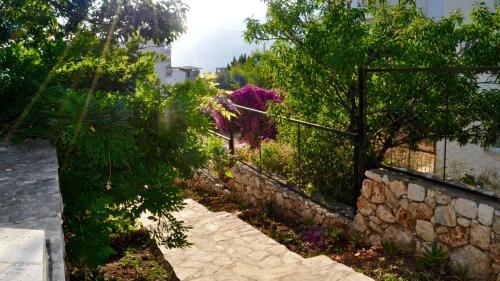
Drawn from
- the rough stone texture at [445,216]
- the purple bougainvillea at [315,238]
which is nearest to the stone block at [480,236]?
the rough stone texture at [445,216]

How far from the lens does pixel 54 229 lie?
73.3 inches

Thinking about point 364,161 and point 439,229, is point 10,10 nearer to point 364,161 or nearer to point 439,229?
point 364,161

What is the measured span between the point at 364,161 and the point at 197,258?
8.40 feet

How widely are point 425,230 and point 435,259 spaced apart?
1.22ft

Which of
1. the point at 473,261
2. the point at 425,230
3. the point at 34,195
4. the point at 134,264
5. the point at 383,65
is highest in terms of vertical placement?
the point at 383,65

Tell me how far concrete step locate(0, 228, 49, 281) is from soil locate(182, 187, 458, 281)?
4.13 meters

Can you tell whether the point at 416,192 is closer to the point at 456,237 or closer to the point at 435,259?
the point at 456,237

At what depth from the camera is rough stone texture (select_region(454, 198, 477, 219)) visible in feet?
15.4

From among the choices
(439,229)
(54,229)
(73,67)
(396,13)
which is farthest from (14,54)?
(396,13)

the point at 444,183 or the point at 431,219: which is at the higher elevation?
the point at 444,183

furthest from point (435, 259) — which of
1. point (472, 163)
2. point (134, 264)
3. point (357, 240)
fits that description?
point (472, 163)

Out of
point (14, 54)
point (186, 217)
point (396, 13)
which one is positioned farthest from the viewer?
point (186, 217)

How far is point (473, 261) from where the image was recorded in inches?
186

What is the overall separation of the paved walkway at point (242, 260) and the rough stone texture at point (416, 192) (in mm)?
1232
